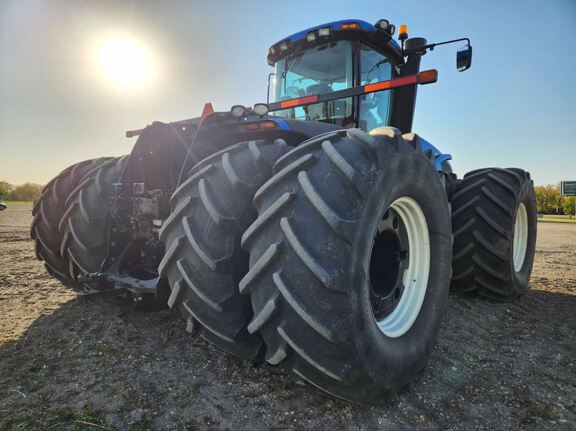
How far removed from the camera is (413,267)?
232 cm

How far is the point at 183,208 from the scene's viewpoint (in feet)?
5.93

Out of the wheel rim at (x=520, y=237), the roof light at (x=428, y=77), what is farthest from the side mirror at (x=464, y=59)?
the wheel rim at (x=520, y=237)

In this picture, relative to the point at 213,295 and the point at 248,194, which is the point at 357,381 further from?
the point at 248,194

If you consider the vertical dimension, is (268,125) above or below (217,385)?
above

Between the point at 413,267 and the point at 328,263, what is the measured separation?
112cm

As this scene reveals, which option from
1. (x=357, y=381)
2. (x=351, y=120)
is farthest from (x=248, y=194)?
(x=351, y=120)

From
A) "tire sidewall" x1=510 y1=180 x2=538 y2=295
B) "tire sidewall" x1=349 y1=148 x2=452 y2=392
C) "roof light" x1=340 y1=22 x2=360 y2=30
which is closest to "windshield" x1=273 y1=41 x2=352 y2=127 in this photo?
"roof light" x1=340 y1=22 x2=360 y2=30

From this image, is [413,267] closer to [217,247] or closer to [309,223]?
[309,223]

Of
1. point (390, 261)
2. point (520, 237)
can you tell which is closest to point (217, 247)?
point (390, 261)

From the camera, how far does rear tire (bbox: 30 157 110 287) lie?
3160 mm

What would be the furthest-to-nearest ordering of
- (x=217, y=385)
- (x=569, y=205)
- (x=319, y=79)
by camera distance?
(x=569, y=205), (x=319, y=79), (x=217, y=385)

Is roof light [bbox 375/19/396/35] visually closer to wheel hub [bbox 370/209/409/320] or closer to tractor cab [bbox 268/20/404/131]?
tractor cab [bbox 268/20/404/131]

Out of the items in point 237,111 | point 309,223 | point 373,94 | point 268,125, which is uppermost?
point 373,94

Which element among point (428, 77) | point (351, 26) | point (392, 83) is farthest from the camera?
point (351, 26)
